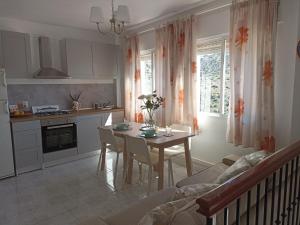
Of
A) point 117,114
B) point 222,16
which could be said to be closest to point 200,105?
point 222,16

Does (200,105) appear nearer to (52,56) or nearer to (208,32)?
(208,32)

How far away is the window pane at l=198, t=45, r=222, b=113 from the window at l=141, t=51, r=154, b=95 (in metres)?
1.30

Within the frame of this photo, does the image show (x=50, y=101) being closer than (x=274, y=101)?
No

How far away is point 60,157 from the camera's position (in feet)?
13.4

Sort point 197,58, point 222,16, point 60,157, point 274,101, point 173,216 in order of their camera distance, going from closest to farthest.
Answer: point 173,216 < point 274,101 < point 222,16 < point 197,58 < point 60,157

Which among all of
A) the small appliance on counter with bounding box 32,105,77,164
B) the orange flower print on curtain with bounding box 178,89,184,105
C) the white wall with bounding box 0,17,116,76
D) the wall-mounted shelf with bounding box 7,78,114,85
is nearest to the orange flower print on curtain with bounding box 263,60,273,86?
the orange flower print on curtain with bounding box 178,89,184,105

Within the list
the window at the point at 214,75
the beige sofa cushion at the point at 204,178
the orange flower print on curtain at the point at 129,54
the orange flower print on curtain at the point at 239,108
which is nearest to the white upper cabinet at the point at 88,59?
the orange flower print on curtain at the point at 129,54

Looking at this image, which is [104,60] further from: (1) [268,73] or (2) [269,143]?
(2) [269,143]

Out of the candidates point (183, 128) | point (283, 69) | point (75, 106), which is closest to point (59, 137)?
point (75, 106)

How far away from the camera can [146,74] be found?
15.7 feet

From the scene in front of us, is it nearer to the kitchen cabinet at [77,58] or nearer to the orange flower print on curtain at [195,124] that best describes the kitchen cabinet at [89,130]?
the kitchen cabinet at [77,58]

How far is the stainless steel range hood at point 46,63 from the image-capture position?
411 centimetres

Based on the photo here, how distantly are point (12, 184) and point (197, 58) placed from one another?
3.43 meters

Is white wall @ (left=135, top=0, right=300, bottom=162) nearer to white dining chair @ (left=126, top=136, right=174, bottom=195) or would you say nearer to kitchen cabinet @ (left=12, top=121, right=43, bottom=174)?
white dining chair @ (left=126, top=136, right=174, bottom=195)
